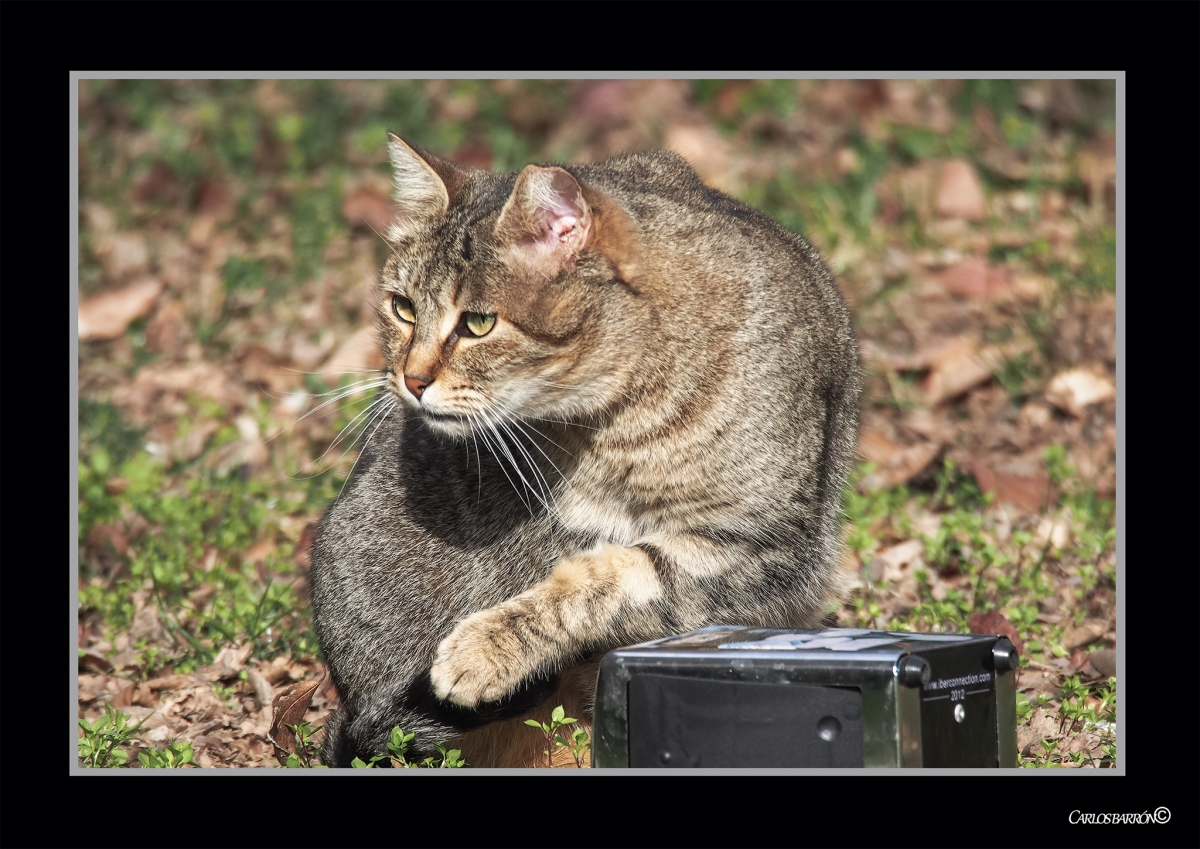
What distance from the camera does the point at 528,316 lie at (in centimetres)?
312

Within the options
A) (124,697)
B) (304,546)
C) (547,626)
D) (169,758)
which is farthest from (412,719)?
(304,546)

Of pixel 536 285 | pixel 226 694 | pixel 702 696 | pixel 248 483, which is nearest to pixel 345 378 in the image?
pixel 248 483

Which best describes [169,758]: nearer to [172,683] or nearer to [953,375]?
[172,683]

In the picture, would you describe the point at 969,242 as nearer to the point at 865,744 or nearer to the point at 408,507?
the point at 408,507

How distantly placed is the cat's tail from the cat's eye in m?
0.92

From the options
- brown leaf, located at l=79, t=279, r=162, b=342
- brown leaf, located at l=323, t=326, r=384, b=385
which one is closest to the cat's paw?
brown leaf, located at l=323, t=326, r=384, b=385

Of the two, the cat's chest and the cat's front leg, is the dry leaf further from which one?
the cat's front leg

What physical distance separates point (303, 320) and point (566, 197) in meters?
3.60

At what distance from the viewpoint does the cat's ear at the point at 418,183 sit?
3.40m

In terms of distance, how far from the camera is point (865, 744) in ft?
7.65

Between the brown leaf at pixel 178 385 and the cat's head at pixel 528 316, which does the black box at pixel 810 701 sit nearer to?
the cat's head at pixel 528 316

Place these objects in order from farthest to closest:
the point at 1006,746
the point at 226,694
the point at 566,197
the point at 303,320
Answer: the point at 303,320, the point at 226,694, the point at 566,197, the point at 1006,746

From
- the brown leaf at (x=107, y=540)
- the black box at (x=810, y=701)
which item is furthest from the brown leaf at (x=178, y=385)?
the black box at (x=810, y=701)

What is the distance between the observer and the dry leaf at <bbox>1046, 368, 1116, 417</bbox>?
206 inches
